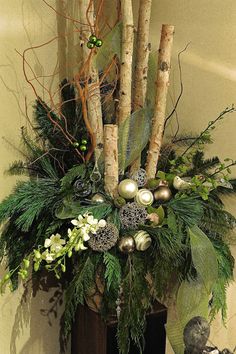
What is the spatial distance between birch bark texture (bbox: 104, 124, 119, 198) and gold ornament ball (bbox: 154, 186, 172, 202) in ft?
0.34

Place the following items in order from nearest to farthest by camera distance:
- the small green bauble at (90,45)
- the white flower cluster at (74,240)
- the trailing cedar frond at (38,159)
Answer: the white flower cluster at (74,240) < the small green bauble at (90,45) < the trailing cedar frond at (38,159)

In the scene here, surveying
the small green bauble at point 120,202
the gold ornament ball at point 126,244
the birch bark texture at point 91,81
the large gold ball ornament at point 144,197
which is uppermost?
the birch bark texture at point 91,81

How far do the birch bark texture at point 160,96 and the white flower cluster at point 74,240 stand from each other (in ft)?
Result: 0.82

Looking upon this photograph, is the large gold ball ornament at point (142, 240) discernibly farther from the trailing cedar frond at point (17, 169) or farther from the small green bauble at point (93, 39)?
the small green bauble at point (93, 39)

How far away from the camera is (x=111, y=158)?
1120mm

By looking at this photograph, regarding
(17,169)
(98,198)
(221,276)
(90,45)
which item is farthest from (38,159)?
(221,276)

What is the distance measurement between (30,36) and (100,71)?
196 millimetres

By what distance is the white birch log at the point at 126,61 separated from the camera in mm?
1129

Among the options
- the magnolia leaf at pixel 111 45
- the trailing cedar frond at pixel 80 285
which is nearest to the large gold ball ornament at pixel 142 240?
the trailing cedar frond at pixel 80 285

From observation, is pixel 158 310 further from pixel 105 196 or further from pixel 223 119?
pixel 223 119

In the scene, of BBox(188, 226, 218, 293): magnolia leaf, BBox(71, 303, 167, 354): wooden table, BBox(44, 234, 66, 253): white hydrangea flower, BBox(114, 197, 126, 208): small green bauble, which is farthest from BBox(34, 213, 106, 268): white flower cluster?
BBox(71, 303, 167, 354): wooden table

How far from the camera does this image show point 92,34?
114cm

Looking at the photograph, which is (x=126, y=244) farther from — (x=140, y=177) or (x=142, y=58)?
(x=142, y=58)

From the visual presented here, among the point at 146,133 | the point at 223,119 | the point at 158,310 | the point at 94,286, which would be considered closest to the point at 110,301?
the point at 94,286
